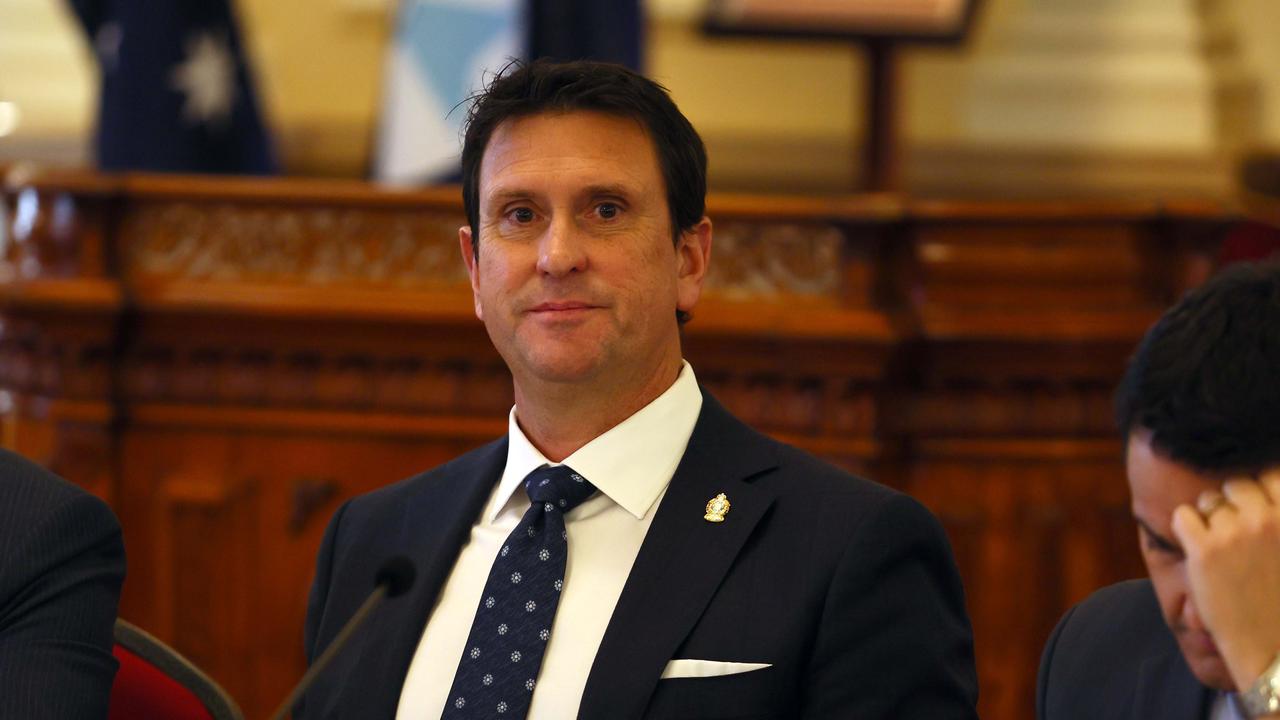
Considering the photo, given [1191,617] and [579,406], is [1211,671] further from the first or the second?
[579,406]

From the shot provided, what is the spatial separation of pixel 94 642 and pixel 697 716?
76 centimetres

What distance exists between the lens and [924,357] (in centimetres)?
361

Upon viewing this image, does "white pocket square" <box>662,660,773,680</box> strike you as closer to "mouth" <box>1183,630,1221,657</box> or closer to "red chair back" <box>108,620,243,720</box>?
"mouth" <box>1183,630,1221,657</box>

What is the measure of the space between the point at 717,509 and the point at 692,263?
369 millimetres

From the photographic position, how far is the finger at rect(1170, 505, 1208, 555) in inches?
54.6

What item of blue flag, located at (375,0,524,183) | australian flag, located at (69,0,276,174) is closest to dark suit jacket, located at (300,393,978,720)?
blue flag, located at (375,0,524,183)

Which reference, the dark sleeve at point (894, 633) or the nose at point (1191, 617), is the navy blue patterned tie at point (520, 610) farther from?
the nose at point (1191, 617)

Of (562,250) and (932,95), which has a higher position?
(562,250)

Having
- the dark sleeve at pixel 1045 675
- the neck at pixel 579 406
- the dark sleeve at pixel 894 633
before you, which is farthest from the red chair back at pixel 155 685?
the dark sleeve at pixel 1045 675

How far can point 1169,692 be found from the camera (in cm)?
168

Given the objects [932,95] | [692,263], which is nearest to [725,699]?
[692,263]

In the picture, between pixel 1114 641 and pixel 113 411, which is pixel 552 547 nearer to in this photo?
pixel 1114 641

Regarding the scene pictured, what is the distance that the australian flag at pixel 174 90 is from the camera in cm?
443

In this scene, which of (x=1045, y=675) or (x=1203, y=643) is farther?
(x=1045, y=675)
